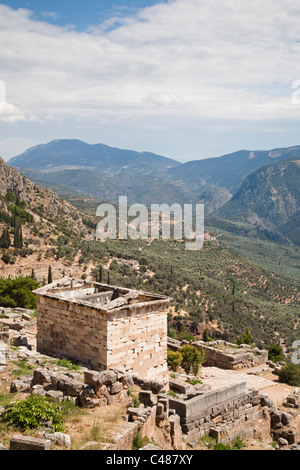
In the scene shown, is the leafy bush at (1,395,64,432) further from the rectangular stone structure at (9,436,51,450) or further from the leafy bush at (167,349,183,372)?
the leafy bush at (167,349,183,372)

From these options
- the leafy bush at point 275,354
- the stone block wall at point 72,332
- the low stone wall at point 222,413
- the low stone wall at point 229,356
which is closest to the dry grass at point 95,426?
the low stone wall at point 222,413

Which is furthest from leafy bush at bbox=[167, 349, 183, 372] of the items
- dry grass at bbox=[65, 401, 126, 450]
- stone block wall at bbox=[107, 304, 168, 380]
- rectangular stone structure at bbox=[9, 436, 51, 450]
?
rectangular stone structure at bbox=[9, 436, 51, 450]

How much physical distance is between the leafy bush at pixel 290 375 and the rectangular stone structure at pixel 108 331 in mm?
10142

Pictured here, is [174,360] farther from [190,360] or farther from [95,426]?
[95,426]

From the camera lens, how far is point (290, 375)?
22.2 metres

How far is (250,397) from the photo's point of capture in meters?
Answer: 14.0

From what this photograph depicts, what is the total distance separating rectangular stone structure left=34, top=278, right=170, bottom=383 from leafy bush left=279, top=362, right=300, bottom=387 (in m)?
10.1

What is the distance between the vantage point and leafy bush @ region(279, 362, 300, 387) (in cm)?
2189

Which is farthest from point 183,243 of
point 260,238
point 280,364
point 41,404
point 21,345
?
point 260,238

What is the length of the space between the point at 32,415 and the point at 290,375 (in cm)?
1678

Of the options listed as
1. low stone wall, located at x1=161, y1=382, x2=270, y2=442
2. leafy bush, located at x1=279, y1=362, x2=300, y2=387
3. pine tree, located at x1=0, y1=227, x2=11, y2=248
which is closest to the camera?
low stone wall, located at x1=161, y1=382, x2=270, y2=442

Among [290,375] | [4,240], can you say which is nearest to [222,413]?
[290,375]

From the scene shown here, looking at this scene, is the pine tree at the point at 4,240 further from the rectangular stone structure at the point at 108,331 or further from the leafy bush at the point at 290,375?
the leafy bush at the point at 290,375
